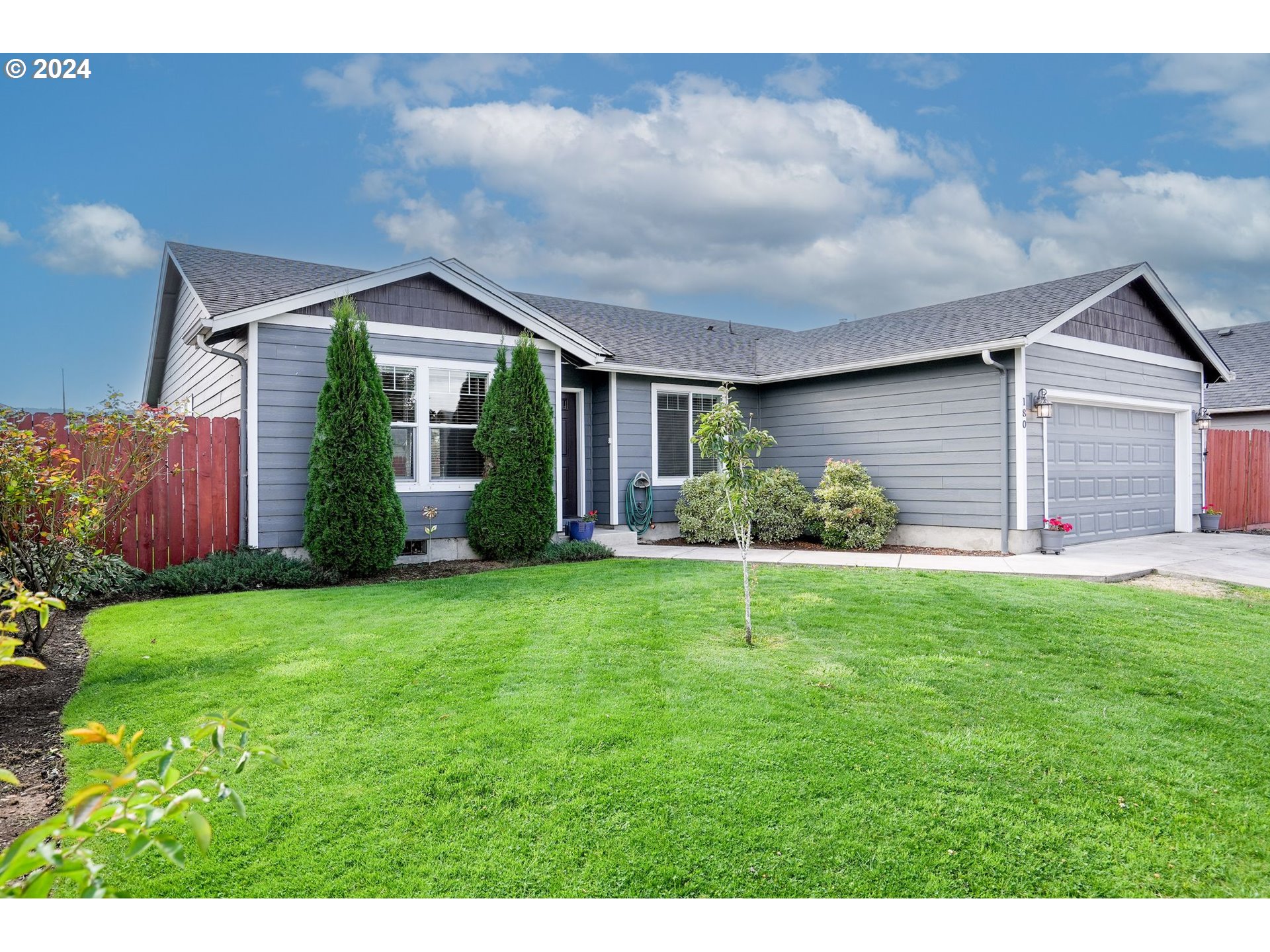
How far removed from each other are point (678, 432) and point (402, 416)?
16.2ft

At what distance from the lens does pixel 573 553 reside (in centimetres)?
963

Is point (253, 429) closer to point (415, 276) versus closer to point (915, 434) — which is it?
point (415, 276)

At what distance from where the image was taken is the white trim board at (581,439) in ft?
39.0

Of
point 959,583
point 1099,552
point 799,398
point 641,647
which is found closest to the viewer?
point 641,647

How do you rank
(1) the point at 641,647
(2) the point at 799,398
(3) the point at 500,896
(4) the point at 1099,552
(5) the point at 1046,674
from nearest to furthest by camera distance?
(3) the point at 500,896 < (5) the point at 1046,674 < (1) the point at 641,647 < (4) the point at 1099,552 < (2) the point at 799,398

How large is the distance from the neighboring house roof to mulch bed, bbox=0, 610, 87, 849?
4.13m

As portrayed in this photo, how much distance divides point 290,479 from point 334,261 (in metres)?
6.99

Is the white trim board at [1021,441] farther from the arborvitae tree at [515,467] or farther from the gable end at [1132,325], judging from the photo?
the arborvitae tree at [515,467]

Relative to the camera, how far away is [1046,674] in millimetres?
4488

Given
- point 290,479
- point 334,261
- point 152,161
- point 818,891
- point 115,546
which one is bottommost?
point 818,891

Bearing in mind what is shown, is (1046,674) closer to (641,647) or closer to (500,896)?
(641,647)

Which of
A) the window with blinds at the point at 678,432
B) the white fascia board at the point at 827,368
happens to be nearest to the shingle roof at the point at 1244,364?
the white fascia board at the point at 827,368

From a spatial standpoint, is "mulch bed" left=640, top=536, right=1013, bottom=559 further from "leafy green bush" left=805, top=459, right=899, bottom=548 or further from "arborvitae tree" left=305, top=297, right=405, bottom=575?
"arborvitae tree" left=305, top=297, right=405, bottom=575
